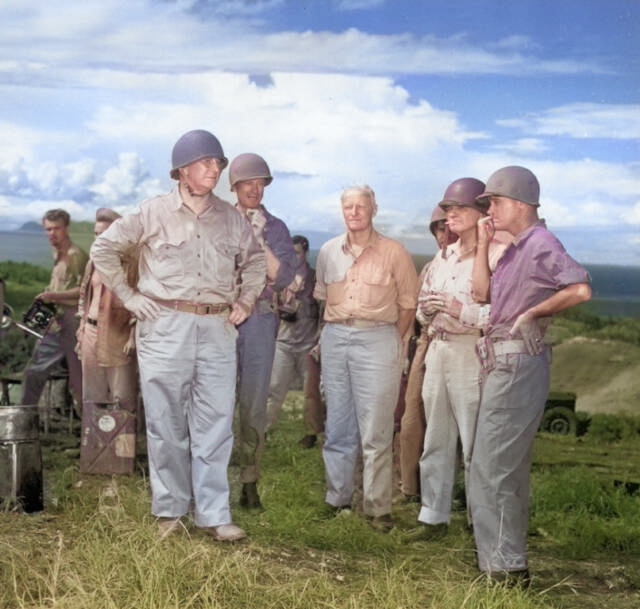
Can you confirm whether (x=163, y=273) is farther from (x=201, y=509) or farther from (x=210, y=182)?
(x=201, y=509)

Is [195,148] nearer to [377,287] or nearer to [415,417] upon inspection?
[377,287]

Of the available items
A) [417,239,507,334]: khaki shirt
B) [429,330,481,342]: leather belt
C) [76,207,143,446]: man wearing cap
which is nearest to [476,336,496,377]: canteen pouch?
[417,239,507,334]: khaki shirt

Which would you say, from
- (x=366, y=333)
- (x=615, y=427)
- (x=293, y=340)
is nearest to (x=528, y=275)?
(x=366, y=333)

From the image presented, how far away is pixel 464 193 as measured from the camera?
19.2 feet

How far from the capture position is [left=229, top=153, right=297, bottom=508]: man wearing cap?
20.9 feet

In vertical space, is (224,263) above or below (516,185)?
below

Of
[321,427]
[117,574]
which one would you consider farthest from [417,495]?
[117,574]

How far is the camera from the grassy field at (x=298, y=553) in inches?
209

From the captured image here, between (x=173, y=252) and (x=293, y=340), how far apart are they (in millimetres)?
1935

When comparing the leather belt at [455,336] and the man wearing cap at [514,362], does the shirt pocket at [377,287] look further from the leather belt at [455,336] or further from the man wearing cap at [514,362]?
the man wearing cap at [514,362]

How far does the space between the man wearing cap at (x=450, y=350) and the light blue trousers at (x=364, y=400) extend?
9.3 inches

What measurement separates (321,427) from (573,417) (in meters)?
1.56

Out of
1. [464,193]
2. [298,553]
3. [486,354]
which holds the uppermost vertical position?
[464,193]

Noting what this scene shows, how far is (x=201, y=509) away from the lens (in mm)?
6027
